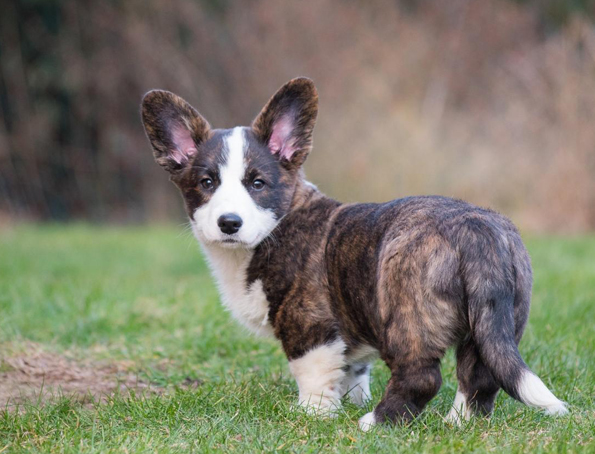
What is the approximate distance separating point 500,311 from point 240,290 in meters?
1.49

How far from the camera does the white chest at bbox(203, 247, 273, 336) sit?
400 cm

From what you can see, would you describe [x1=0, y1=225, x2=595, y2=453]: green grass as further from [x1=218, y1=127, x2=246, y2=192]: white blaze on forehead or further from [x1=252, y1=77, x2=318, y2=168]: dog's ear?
[x1=252, y1=77, x2=318, y2=168]: dog's ear

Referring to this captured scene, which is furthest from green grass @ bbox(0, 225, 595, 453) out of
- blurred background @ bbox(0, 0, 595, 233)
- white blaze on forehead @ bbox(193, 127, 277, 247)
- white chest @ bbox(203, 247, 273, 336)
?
blurred background @ bbox(0, 0, 595, 233)

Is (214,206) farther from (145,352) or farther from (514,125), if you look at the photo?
(514,125)

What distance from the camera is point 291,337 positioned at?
12.6 feet

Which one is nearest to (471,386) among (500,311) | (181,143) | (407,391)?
(407,391)

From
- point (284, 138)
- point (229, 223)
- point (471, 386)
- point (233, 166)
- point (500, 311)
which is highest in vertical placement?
point (284, 138)

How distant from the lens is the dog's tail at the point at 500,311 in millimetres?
3041

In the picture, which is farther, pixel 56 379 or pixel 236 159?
pixel 56 379

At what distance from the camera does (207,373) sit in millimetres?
4590

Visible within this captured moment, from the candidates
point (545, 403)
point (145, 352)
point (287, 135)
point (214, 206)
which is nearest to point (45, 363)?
point (145, 352)

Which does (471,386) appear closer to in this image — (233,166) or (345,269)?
(345,269)

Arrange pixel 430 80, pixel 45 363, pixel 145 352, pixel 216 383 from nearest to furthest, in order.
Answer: pixel 216 383, pixel 45 363, pixel 145 352, pixel 430 80

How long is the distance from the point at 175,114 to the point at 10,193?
511 inches
